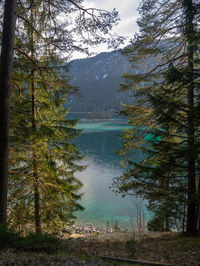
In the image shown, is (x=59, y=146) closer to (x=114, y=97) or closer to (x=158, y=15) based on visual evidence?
(x=158, y=15)

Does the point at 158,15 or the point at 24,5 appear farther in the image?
the point at 158,15

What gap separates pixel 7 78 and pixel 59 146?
369 centimetres

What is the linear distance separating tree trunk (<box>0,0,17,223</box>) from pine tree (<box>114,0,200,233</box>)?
337 cm

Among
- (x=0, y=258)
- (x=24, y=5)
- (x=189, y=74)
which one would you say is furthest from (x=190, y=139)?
(x=24, y=5)

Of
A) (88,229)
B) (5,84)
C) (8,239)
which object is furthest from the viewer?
(88,229)

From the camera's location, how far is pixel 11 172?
5.86 metres

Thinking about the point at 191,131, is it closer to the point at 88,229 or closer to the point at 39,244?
the point at 39,244

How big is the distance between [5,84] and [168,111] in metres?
3.87

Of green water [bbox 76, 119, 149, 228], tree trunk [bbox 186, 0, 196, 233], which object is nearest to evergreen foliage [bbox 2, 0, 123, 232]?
tree trunk [bbox 186, 0, 196, 233]

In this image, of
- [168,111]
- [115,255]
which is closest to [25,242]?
[115,255]

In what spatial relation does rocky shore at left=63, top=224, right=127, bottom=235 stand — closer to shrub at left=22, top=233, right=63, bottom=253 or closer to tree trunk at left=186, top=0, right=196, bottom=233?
tree trunk at left=186, top=0, right=196, bottom=233

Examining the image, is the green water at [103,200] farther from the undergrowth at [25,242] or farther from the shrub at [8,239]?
the shrub at [8,239]

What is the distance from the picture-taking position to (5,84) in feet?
12.6

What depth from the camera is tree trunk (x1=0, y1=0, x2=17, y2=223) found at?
382 cm
